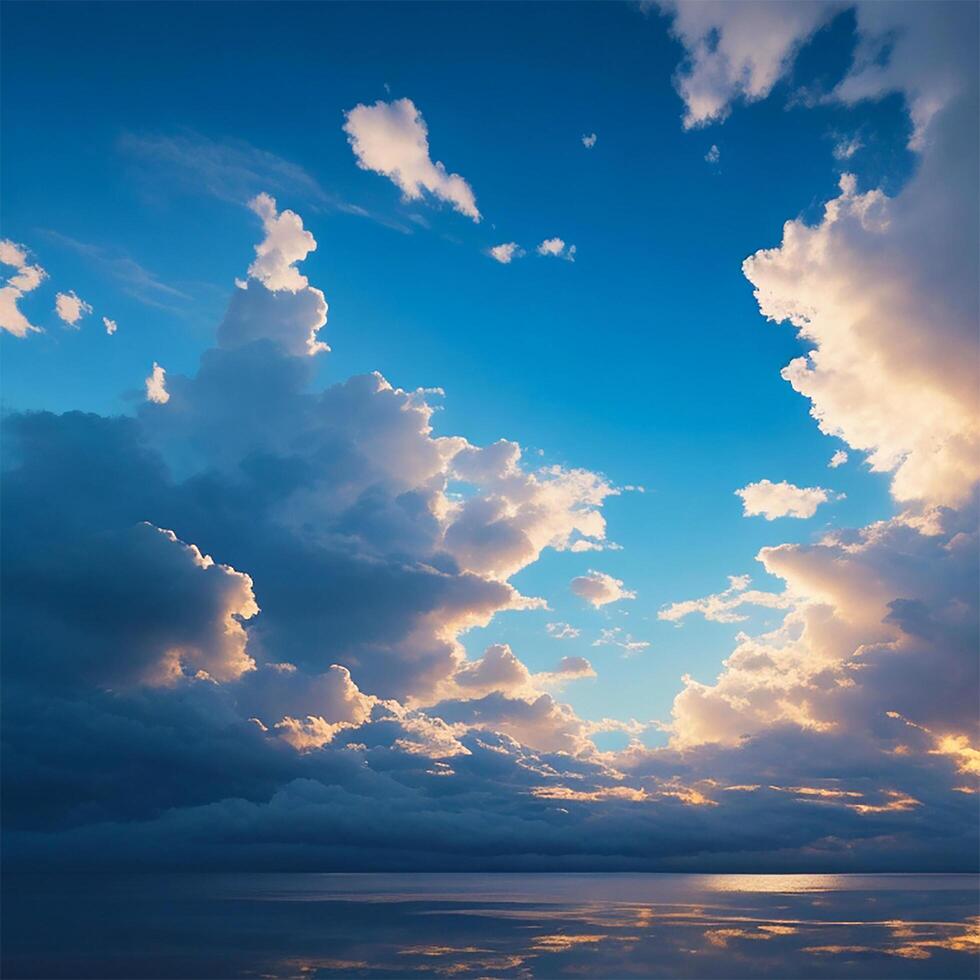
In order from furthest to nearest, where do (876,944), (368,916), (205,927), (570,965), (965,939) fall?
(368,916) < (205,927) < (965,939) < (876,944) < (570,965)

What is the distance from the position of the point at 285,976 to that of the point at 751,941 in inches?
2533

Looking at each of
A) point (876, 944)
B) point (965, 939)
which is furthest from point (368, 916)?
point (965, 939)

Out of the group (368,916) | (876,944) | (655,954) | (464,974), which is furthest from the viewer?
(368,916)

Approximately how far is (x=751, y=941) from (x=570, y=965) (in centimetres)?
3768

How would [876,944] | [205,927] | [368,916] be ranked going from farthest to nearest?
[368,916], [205,927], [876,944]

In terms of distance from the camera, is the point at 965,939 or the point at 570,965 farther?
the point at 965,939

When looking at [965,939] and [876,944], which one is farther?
[965,939]

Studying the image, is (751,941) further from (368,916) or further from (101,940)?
(101,940)

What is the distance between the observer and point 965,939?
364 feet

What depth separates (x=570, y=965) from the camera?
8000 centimetres

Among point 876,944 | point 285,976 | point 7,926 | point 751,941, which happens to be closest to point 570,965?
point 285,976

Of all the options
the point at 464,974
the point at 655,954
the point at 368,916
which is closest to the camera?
the point at 464,974

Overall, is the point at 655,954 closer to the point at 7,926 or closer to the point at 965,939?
the point at 965,939

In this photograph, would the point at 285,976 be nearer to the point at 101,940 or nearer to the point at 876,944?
the point at 101,940
